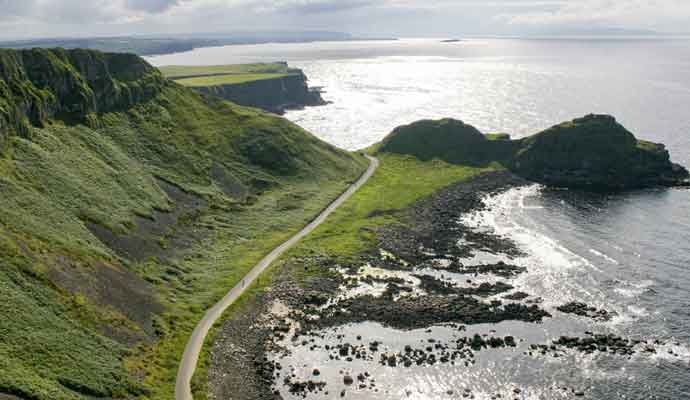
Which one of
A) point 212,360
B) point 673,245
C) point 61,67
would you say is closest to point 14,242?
point 212,360

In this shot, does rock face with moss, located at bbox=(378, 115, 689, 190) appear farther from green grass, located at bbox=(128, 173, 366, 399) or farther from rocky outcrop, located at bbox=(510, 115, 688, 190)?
green grass, located at bbox=(128, 173, 366, 399)

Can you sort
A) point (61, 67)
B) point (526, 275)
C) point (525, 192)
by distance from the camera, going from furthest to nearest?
point (525, 192), point (61, 67), point (526, 275)

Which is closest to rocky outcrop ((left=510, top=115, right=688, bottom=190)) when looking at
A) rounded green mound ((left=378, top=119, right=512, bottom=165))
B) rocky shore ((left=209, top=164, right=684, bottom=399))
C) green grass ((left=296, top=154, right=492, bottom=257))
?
rounded green mound ((left=378, top=119, right=512, bottom=165))

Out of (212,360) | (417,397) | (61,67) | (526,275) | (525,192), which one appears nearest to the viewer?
(417,397)

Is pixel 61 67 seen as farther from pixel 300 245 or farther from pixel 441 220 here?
pixel 441 220

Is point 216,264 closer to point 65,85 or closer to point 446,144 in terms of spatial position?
point 65,85

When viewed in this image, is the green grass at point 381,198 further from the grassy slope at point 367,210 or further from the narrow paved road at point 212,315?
the narrow paved road at point 212,315

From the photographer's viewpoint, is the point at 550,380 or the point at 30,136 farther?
the point at 30,136
